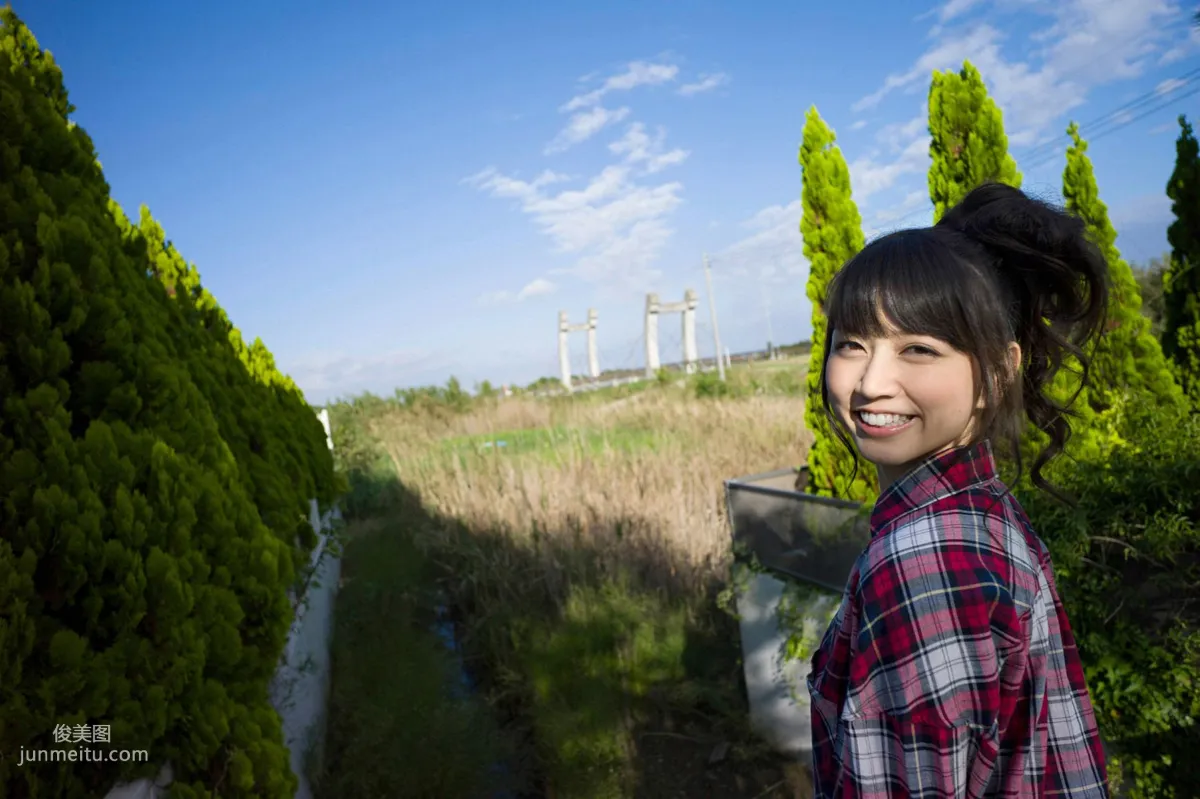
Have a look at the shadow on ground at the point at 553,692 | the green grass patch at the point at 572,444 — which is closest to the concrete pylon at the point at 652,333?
the green grass patch at the point at 572,444

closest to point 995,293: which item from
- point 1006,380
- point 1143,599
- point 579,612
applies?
point 1006,380

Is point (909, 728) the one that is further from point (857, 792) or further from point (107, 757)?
point (107, 757)

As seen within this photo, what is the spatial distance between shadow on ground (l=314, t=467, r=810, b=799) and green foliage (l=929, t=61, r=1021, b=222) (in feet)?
9.90

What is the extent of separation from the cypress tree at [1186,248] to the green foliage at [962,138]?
3.53 ft

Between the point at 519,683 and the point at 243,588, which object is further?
the point at 519,683

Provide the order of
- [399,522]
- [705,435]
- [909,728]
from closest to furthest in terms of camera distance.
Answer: [909,728], [399,522], [705,435]

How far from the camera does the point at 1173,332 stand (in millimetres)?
5223

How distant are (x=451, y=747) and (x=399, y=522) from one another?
506 cm

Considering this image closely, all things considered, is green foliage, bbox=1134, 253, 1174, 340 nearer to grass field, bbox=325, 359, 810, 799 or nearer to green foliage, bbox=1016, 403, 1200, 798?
grass field, bbox=325, 359, 810, 799

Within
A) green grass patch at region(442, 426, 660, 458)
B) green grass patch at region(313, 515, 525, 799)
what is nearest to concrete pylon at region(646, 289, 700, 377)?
green grass patch at region(442, 426, 660, 458)

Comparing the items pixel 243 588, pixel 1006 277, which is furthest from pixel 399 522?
pixel 1006 277

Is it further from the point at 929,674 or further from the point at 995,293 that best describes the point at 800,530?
the point at 929,674

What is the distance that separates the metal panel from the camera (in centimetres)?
Result: 350

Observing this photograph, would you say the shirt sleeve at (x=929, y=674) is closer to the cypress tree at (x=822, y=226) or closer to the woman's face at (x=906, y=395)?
the woman's face at (x=906, y=395)
